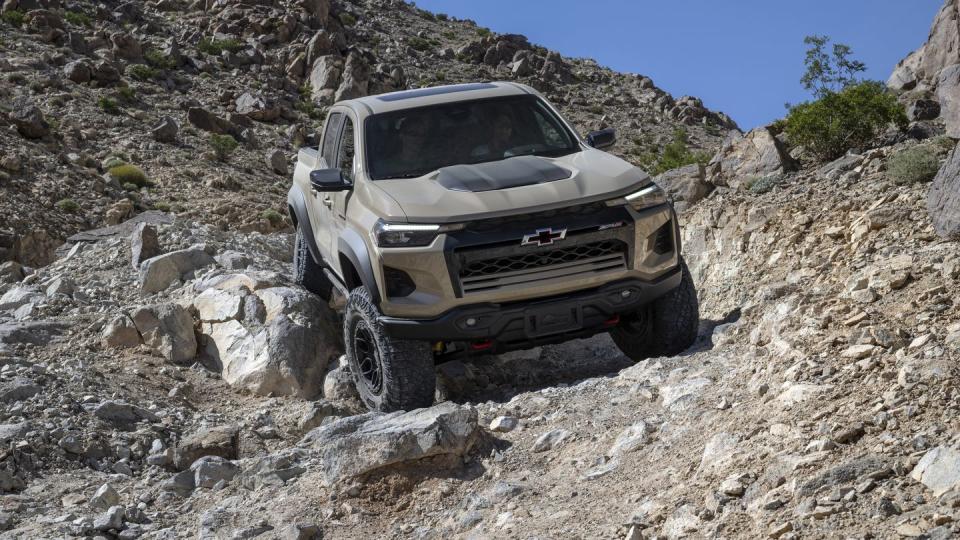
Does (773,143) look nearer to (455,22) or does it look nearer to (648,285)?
(648,285)

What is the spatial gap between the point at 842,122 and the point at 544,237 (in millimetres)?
7043

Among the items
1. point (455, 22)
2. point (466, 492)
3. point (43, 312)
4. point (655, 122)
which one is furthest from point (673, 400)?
point (455, 22)

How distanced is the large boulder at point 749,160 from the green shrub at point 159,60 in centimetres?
3178

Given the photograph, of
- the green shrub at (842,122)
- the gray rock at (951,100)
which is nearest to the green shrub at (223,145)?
the green shrub at (842,122)

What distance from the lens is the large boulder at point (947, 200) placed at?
762cm

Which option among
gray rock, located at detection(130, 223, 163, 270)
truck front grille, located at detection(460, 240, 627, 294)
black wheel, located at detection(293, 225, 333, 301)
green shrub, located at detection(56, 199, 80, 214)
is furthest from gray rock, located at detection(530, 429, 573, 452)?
green shrub, located at detection(56, 199, 80, 214)

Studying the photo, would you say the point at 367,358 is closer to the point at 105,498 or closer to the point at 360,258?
the point at 360,258

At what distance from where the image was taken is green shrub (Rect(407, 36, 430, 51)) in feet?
177

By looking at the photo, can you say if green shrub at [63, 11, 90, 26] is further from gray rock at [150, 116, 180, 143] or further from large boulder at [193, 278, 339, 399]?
large boulder at [193, 278, 339, 399]

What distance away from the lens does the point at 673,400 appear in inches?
249

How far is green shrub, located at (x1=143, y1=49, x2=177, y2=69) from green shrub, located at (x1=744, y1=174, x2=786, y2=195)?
109 ft

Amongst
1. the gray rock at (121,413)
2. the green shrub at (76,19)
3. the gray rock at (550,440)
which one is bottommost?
the gray rock at (121,413)

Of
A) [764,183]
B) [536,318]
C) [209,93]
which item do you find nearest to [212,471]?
[536,318]

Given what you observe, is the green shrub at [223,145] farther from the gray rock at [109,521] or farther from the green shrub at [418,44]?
the gray rock at [109,521]
